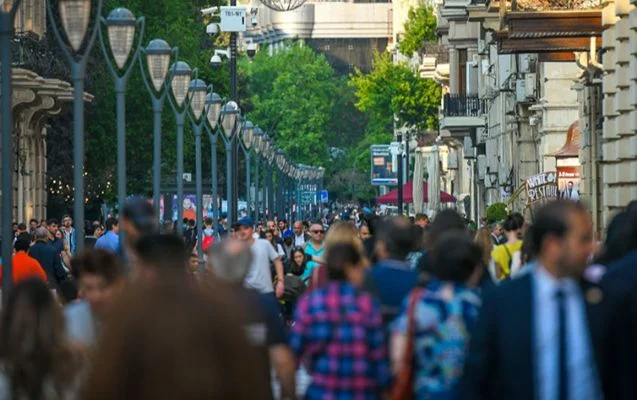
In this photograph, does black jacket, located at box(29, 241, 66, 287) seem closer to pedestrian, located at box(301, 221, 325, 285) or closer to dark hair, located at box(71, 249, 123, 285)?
pedestrian, located at box(301, 221, 325, 285)

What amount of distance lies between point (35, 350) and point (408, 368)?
2116mm

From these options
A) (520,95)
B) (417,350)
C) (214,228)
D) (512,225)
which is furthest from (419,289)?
(520,95)

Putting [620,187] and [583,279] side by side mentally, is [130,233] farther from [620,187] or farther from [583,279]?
[620,187]

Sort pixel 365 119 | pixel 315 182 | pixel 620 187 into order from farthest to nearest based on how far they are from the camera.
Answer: pixel 365 119 → pixel 315 182 → pixel 620 187

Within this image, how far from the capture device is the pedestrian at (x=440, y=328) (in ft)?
35.4

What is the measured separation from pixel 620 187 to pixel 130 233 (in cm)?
2011

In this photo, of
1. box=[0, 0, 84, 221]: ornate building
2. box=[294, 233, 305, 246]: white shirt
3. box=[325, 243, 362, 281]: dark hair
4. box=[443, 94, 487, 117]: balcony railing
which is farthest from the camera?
box=[443, 94, 487, 117]: balcony railing

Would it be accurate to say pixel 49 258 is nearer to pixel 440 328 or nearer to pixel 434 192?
pixel 440 328

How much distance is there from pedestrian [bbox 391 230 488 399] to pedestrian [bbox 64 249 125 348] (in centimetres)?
146

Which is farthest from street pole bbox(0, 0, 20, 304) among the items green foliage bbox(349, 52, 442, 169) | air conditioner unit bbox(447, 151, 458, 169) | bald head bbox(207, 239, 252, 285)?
green foliage bbox(349, 52, 442, 169)

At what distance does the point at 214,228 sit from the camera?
47.0m

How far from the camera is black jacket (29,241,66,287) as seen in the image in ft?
96.4

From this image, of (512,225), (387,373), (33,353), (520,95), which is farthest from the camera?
(520,95)

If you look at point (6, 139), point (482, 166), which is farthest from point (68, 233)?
point (482, 166)
